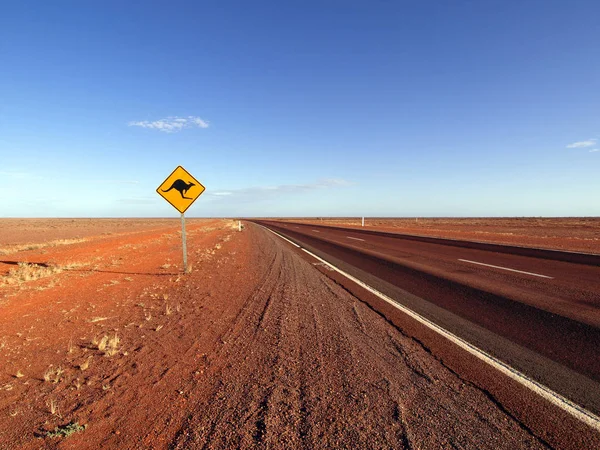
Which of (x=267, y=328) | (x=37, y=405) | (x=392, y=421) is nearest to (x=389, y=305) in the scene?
(x=267, y=328)

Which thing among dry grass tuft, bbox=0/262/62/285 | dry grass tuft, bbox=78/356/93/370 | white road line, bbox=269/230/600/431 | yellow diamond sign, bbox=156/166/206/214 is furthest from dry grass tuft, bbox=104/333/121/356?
dry grass tuft, bbox=0/262/62/285

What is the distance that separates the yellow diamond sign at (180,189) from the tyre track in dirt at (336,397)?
206 inches

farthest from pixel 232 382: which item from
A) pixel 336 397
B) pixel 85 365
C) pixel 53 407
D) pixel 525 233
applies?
pixel 525 233

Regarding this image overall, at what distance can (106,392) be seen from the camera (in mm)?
3146

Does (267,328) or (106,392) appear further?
(267,328)

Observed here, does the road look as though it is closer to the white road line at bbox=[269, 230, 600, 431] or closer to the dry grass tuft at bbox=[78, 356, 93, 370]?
the white road line at bbox=[269, 230, 600, 431]

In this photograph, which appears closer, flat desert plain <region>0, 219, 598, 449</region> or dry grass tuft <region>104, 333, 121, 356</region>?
flat desert plain <region>0, 219, 598, 449</region>

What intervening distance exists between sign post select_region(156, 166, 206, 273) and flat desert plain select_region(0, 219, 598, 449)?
10.9ft

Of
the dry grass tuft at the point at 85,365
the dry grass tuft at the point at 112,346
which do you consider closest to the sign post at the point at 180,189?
the dry grass tuft at the point at 112,346

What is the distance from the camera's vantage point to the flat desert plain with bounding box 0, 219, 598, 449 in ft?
8.00

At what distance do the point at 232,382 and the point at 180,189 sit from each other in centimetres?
701

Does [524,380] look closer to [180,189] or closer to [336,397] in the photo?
[336,397]

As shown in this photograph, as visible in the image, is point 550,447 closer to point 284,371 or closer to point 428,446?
point 428,446

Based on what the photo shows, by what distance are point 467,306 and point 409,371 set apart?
10.5 ft
